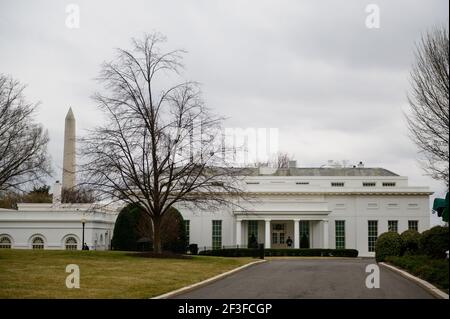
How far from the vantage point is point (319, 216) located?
208ft

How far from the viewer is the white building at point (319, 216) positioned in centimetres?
6375

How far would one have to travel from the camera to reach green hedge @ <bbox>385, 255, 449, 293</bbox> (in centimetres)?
1731

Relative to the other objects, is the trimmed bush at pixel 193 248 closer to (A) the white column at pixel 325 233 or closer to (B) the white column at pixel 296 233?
(B) the white column at pixel 296 233

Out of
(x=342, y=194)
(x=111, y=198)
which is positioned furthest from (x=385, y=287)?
(x=342, y=194)

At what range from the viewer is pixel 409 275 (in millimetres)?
21750

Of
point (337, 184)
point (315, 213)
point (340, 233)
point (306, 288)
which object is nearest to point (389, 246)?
point (306, 288)

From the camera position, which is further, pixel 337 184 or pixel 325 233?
pixel 337 184

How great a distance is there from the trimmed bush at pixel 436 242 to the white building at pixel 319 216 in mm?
39145

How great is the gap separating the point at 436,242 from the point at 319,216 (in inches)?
1603

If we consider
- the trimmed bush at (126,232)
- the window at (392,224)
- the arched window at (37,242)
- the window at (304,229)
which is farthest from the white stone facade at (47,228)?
the window at (392,224)

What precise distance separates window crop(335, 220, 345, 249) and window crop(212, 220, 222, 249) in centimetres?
1161

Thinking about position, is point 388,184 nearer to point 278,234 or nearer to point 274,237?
point 278,234

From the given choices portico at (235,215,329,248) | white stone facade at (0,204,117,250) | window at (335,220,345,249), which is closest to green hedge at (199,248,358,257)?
portico at (235,215,329,248)
